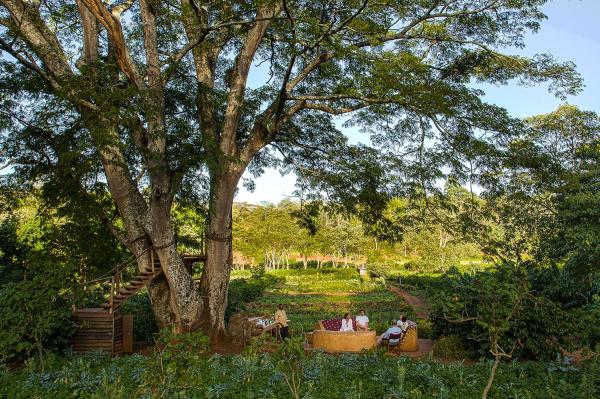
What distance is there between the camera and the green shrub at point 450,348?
10.5m

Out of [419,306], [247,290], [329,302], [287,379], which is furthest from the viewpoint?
[247,290]

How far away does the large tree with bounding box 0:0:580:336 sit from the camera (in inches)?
381

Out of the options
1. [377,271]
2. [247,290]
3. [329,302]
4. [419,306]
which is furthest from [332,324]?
[377,271]

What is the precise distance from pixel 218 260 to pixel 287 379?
21.4ft

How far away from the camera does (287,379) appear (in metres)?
5.80

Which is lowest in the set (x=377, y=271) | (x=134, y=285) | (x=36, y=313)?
(x=377, y=271)

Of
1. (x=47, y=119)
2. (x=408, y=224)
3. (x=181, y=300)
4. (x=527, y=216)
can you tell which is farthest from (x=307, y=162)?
(x=527, y=216)

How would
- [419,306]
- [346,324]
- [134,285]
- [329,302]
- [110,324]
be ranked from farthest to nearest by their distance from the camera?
[329,302], [419,306], [346,324], [134,285], [110,324]

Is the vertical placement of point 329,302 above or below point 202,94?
below

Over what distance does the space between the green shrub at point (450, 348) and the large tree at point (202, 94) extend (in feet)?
13.1

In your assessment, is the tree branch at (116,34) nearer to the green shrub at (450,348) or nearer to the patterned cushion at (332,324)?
the patterned cushion at (332,324)

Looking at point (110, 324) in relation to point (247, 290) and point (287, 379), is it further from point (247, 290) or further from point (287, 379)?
point (247, 290)

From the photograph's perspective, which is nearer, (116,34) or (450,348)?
(116,34)

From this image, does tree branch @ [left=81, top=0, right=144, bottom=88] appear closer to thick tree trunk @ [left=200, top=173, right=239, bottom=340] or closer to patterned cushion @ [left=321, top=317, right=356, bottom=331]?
thick tree trunk @ [left=200, top=173, right=239, bottom=340]
